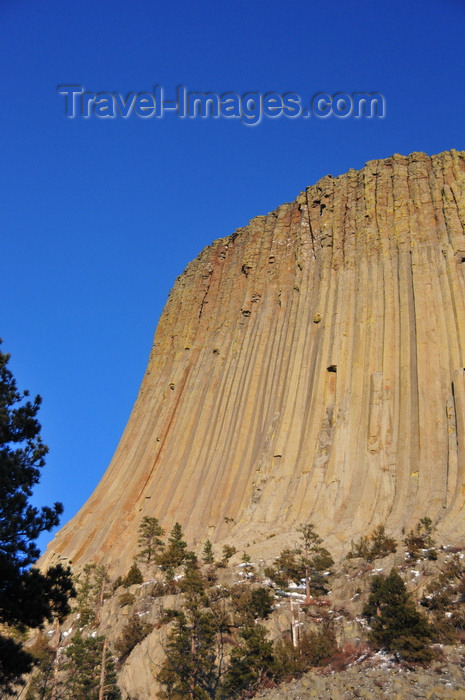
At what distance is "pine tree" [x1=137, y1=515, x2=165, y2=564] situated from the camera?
1337 inches

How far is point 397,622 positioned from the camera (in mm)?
17547

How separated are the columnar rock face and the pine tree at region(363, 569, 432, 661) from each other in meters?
6.17

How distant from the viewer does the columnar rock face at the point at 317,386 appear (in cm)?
2958

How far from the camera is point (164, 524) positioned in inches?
1462

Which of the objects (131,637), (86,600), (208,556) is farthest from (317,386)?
(131,637)

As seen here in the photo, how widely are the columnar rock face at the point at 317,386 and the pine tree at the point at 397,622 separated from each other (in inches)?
243

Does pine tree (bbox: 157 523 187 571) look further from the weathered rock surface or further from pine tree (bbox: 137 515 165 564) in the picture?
the weathered rock surface

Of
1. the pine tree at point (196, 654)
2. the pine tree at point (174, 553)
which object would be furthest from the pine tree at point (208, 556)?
the pine tree at point (196, 654)

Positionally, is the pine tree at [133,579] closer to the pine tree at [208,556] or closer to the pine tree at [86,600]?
the pine tree at [86,600]

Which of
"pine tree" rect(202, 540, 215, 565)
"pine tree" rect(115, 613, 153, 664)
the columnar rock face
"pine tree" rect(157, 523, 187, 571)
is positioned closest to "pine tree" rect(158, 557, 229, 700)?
"pine tree" rect(115, 613, 153, 664)

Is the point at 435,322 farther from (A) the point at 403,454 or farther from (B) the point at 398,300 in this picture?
(A) the point at 403,454

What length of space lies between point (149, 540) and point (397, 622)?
19630 millimetres

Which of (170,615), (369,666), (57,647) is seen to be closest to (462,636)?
(369,666)

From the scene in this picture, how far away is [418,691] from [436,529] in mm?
11036
